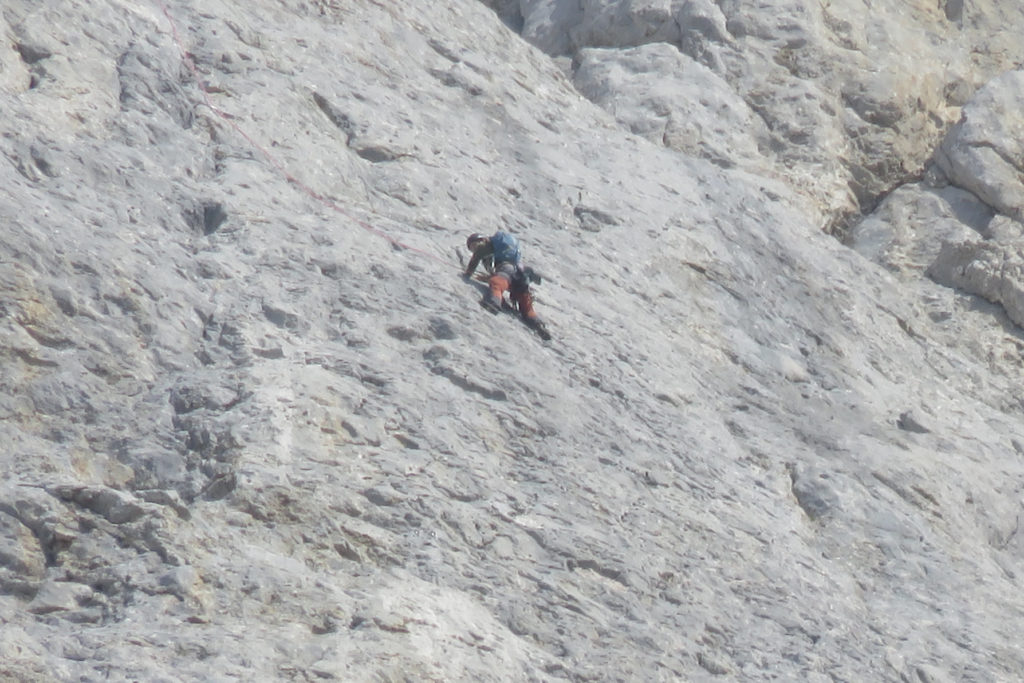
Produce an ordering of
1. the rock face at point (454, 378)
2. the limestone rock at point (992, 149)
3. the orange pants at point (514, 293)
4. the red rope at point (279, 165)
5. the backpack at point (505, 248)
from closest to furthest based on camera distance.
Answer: the rock face at point (454, 378) < the orange pants at point (514, 293) < the red rope at point (279, 165) < the backpack at point (505, 248) < the limestone rock at point (992, 149)

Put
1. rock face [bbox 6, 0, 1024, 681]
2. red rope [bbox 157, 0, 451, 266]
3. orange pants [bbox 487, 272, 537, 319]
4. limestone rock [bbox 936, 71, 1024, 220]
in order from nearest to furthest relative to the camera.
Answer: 1. rock face [bbox 6, 0, 1024, 681]
2. orange pants [bbox 487, 272, 537, 319]
3. red rope [bbox 157, 0, 451, 266]
4. limestone rock [bbox 936, 71, 1024, 220]

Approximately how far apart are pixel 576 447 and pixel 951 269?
8383 mm

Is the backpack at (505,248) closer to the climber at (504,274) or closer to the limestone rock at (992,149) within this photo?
the climber at (504,274)

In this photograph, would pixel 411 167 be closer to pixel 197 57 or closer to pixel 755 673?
pixel 197 57

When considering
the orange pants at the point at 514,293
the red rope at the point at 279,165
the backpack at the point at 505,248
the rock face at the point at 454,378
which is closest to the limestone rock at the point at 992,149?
the rock face at the point at 454,378

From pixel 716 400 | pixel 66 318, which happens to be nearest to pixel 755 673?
pixel 716 400

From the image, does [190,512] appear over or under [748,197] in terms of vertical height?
under

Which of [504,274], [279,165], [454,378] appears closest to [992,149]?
[504,274]

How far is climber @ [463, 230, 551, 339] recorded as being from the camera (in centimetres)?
1183

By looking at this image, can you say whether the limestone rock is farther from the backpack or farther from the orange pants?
the orange pants

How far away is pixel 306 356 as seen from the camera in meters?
10.1

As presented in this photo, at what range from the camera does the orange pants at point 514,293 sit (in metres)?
11.8

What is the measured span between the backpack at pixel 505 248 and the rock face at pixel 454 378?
1.32 ft

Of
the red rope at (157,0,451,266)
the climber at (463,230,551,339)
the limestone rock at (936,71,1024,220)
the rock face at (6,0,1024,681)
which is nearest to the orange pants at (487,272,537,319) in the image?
the climber at (463,230,551,339)
